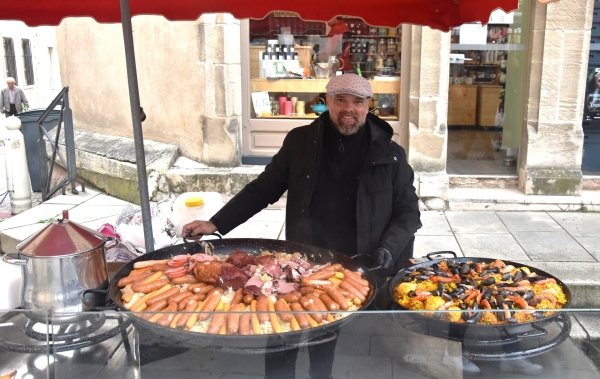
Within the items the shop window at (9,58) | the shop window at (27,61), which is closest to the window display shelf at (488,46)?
the shop window at (9,58)

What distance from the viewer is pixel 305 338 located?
2.02m

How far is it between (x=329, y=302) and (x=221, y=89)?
21.2 feet


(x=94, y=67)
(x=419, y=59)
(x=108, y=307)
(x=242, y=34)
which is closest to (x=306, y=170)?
(x=108, y=307)

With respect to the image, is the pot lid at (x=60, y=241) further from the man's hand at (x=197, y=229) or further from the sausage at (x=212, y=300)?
the man's hand at (x=197, y=229)

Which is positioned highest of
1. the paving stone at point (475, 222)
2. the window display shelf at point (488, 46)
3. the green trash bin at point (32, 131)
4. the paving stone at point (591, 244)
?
the window display shelf at point (488, 46)

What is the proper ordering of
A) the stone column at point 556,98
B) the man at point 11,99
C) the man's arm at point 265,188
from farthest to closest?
the man at point 11,99, the stone column at point 556,98, the man's arm at point 265,188

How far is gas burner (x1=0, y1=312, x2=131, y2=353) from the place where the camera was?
206cm

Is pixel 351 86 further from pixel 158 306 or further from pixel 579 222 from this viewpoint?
pixel 579 222

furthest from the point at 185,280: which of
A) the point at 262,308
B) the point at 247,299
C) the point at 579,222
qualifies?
the point at 579,222

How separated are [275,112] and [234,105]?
0.79 meters

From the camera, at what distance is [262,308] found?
7.55ft

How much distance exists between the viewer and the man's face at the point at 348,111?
3.35 metres

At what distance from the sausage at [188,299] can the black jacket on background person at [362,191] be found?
3.29 ft

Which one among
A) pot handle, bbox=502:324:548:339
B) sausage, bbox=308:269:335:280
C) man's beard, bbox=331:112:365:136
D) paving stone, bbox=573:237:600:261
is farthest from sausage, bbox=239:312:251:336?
paving stone, bbox=573:237:600:261
